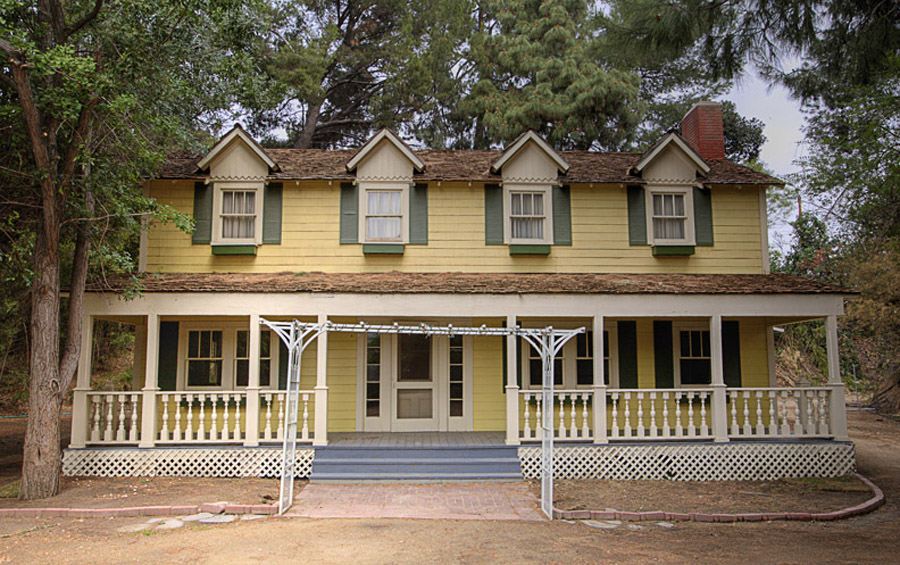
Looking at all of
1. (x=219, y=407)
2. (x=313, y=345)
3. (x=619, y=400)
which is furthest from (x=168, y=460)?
(x=619, y=400)

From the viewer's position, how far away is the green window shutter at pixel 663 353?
45.4 ft

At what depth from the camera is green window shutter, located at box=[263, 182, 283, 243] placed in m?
13.9

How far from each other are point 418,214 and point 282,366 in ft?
14.2

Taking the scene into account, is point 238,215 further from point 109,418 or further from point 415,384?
point 415,384

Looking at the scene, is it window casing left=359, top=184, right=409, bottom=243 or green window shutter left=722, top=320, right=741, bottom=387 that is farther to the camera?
window casing left=359, top=184, right=409, bottom=243

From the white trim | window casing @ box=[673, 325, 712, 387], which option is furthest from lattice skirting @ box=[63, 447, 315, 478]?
the white trim

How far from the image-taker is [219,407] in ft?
43.0

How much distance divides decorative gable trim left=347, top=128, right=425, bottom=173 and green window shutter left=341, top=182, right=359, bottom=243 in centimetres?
43

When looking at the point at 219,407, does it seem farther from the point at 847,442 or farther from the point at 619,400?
the point at 847,442

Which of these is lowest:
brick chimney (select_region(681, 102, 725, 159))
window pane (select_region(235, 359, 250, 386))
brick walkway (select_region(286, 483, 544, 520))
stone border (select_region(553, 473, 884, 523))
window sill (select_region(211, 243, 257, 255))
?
stone border (select_region(553, 473, 884, 523))

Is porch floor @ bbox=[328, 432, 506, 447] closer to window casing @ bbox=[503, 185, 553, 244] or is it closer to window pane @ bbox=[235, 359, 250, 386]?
window pane @ bbox=[235, 359, 250, 386]

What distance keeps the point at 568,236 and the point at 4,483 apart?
1176cm

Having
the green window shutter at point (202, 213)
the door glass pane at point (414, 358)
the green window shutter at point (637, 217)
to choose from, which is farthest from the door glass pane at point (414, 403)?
the green window shutter at point (637, 217)

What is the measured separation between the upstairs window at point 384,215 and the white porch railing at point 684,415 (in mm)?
4455
